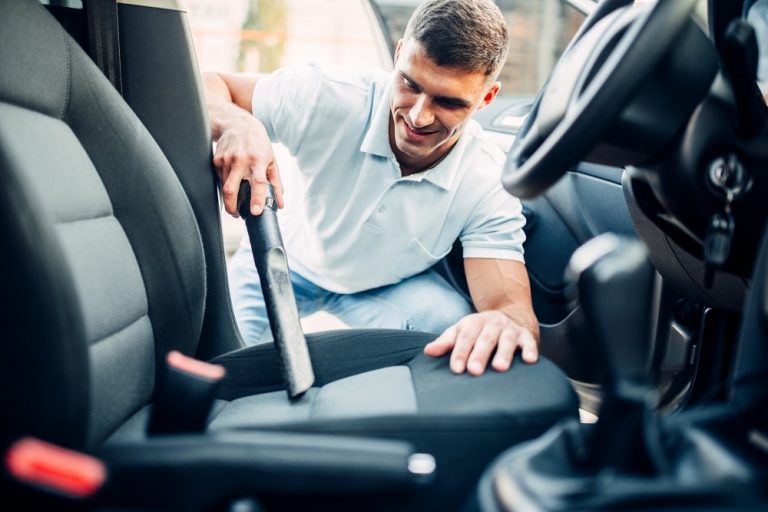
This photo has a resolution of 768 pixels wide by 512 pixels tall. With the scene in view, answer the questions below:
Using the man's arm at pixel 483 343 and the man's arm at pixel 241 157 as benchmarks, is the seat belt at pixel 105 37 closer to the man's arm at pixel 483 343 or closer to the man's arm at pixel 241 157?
Answer: the man's arm at pixel 241 157

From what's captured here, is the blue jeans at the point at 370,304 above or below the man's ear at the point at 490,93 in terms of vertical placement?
below

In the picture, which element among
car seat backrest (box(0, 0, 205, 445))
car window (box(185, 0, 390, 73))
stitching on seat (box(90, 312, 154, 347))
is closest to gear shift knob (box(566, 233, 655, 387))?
car seat backrest (box(0, 0, 205, 445))

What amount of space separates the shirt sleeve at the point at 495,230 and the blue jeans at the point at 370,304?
0.38 feet

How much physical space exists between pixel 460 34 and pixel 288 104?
1.28 feet

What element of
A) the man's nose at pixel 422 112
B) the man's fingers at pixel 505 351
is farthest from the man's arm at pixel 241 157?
the man's fingers at pixel 505 351

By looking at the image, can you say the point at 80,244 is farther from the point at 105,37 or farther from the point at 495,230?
the point at 495,230

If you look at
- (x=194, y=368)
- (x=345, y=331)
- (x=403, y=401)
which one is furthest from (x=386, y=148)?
(x=194, y=368)

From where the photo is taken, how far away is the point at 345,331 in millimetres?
1160

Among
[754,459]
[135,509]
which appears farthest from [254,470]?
[754,459]

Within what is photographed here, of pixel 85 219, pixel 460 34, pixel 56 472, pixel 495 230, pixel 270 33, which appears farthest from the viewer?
pixel 270 33

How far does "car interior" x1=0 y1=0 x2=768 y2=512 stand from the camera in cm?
63

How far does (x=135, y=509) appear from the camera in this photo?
2.09 ft

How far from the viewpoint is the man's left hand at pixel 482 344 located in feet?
3.26

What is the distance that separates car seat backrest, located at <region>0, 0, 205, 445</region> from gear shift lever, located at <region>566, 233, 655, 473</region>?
45 cm
